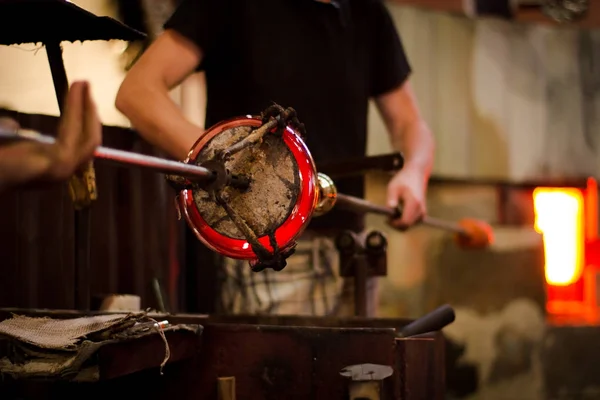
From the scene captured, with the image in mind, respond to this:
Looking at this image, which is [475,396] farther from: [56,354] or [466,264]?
[56,354]

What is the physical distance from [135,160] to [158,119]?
1034 mm

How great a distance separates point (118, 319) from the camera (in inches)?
60.6

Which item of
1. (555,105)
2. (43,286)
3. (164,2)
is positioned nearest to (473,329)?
(555,105)

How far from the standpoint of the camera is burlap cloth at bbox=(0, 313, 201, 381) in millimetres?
1421

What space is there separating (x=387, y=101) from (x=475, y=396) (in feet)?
7.19

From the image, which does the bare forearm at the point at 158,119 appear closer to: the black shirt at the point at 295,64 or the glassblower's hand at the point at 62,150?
the black shirt at the point at 295,64

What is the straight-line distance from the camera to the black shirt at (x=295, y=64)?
94.7 inches

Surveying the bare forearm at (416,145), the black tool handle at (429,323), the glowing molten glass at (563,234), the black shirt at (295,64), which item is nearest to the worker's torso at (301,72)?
the black shirt at (295,64)

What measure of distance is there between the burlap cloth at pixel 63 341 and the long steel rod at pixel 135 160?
14.8 inches

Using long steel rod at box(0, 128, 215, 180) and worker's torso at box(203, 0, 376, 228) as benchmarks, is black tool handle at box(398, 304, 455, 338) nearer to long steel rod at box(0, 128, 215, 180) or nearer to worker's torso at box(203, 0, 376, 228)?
long steel rod at box(0, 128, 215, 180)

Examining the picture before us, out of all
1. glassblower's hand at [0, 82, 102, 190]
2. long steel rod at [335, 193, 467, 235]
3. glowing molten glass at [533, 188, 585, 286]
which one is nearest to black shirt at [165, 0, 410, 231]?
long steel rod at [335, 193, 467, 235]

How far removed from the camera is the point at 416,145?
290 centimetres

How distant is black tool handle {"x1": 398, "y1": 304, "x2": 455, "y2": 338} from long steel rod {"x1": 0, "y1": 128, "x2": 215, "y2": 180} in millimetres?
634

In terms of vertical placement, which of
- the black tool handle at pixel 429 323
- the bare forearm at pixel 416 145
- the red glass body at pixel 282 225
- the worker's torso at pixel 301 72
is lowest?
the black tool handle at pixel 429 323
